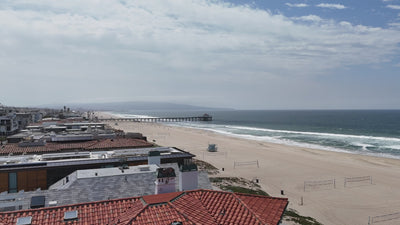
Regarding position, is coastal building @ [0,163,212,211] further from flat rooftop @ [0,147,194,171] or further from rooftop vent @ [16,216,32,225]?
flat rooftop @ [0,147,194,171]

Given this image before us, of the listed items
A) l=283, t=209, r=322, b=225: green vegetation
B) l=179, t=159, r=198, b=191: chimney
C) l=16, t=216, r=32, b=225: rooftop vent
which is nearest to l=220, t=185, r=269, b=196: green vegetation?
l=283, t=209, r=322, b=225: green vegetation

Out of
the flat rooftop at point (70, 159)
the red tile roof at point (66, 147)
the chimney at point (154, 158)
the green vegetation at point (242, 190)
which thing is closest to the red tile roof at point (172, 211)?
the chimney at point (154, 158)

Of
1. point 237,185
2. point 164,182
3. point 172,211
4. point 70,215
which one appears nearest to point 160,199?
point 172,211

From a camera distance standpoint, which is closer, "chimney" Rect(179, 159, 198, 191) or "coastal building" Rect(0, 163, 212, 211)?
"coastal building" Rect(0, 163, 212, 211)

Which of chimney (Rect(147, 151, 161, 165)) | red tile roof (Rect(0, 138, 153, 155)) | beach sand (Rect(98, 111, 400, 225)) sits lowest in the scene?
beach sand (Rect(98, 111, 400, 225))

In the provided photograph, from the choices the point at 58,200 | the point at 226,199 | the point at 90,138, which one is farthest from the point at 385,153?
the point at 58,200

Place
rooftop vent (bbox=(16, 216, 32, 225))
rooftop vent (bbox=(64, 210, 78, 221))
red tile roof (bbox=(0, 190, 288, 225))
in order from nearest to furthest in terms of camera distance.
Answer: rooftop vent (bbox=(16, 216, 32, 225)) → red tile roof (bbox=(0, 190, 288, 225)) → rooftop vent (bbox=(64, 210, 78, 221))

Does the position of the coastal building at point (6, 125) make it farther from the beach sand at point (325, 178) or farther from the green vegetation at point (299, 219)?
the green vegetation at point (299, 219)

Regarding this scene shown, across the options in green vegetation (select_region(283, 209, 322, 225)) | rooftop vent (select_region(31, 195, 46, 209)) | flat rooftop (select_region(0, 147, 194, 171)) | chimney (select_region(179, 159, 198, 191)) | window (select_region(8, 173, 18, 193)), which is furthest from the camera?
green vegetation (select_region(283, 209, 322, 225))
